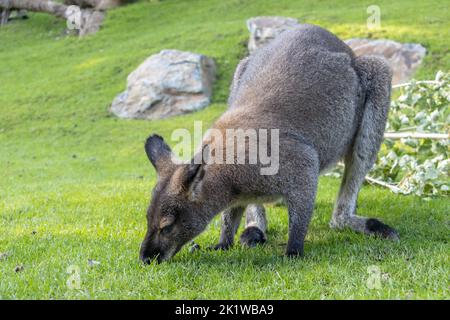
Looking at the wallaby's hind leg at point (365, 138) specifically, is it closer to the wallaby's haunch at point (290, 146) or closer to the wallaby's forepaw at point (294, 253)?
the wallaby's haunch at point (290, 146)

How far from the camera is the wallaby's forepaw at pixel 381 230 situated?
560cm

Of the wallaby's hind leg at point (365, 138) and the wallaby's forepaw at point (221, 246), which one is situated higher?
the wallaby's hind leg at point (365, 138)

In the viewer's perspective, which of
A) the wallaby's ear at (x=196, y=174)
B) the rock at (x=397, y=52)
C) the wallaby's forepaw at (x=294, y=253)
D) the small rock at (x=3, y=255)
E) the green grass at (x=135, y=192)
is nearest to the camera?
the green grass at (x=135, y=192)

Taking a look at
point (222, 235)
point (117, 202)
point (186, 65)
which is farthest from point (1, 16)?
point (222, 235)

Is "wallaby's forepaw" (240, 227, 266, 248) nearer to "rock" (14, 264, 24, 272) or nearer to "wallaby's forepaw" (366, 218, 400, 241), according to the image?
"wallaby's forepaw" (366, 218, 400, 241)

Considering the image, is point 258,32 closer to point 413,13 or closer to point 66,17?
point 413,13

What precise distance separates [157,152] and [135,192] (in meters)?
3.77

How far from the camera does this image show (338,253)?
5.14 meters

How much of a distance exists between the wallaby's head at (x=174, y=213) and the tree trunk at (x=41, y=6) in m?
24.2

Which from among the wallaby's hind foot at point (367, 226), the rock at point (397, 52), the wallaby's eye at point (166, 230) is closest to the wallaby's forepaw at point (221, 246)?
the wallaby's eye at point (166, 230)

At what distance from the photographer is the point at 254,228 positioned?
5.80m

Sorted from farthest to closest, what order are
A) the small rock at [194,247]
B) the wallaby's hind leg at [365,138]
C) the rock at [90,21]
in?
the rock at [90,21]
the wallaby's hind leg at [365,138]
the small rock at [194,247]

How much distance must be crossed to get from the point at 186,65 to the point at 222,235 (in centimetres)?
1241

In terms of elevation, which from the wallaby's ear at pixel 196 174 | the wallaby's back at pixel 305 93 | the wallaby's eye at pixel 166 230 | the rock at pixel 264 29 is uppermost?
the wallaby's back at pixel 305 93
